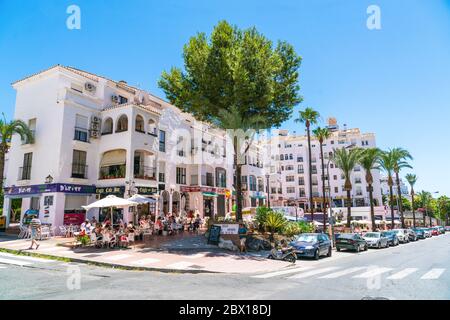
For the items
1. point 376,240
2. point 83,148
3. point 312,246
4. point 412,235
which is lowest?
point 412,235

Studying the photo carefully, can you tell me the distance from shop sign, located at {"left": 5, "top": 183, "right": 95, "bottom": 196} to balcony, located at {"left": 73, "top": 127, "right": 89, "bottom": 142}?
4.04 meters

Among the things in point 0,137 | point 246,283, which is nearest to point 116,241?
point 246,283

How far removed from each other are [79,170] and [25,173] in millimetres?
4756

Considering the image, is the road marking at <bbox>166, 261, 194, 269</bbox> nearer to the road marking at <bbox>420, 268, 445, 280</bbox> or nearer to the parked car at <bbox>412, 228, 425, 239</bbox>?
the road marking at <bbox>420, 268, 445, 280</bbox>

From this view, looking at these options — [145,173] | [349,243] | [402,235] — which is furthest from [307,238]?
[402,235]

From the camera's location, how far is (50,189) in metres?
23.5

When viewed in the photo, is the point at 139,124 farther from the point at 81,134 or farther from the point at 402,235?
the point at 402,235

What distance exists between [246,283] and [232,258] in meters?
5.78

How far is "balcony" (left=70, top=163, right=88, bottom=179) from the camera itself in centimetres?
2530

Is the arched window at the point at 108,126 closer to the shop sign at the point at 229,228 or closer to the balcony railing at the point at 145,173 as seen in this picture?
the balcony railing at the point at 145,173

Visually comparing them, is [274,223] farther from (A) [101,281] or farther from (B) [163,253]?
(A) [101,281]

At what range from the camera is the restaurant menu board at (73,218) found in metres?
23.9

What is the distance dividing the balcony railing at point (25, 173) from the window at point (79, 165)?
4.06 meters

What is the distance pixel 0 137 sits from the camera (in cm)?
2528
